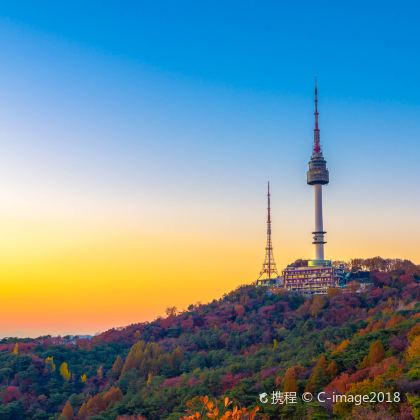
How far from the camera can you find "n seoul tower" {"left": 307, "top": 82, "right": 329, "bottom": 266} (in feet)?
335

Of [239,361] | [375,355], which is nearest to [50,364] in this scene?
[239,361]

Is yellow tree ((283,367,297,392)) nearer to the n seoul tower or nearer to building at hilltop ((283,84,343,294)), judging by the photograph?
building at hilltop ((283,84,343,294))

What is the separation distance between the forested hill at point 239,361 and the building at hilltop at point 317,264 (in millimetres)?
5624

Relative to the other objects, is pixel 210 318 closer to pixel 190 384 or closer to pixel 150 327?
pixel 150 327

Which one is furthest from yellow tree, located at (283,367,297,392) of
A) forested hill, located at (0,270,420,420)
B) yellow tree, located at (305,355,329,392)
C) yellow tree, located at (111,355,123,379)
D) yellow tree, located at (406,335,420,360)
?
yellow tree, located at (111,355,123,379)

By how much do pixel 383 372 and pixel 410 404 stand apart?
26.3ft

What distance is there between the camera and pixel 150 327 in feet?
305

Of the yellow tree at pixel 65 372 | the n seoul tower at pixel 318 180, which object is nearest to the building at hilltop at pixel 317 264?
the n seoul tower at pixel 318 180

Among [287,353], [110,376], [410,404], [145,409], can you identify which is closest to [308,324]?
[287,353]

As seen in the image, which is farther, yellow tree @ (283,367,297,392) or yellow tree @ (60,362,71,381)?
yellow tree @ (60,362,71,381)

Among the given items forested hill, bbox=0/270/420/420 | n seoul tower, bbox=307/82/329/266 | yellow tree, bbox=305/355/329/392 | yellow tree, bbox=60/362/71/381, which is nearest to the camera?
forested hill, bbox=0/270/420/420

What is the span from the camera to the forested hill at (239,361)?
3416 cm

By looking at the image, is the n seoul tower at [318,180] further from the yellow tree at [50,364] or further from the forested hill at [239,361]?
the yellow tree at [50,364]

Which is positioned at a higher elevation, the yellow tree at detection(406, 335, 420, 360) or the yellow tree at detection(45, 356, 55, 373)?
the yellow tree at detection(406, 335, 420, 360)
